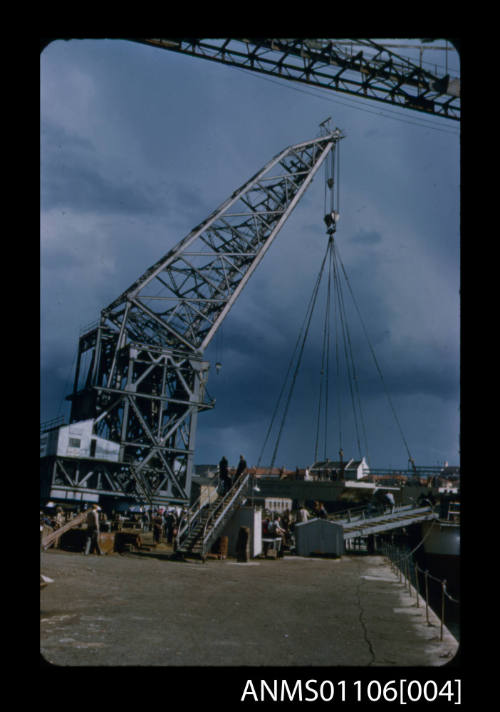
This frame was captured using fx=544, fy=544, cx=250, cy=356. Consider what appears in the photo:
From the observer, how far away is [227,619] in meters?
9.32

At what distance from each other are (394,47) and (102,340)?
26813 mm

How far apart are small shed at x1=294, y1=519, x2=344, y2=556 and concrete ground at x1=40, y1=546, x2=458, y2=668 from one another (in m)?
5.21

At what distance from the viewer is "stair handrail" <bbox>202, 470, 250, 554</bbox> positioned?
18.9 metres

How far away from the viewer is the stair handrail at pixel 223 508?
746 inches

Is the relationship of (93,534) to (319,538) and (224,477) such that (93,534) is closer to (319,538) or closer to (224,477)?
(224,477)

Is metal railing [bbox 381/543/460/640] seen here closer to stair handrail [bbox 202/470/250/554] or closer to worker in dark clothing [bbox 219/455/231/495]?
stair handrail [bbox 202/470/250/554]

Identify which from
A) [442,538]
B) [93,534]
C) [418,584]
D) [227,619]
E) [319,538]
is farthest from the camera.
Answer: [442,538]

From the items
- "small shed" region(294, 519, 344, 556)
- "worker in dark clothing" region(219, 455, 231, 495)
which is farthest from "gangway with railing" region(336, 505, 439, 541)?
"worker in dark clothing" region(219, 455, 231, 495)

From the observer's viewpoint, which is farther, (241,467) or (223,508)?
(241,467)

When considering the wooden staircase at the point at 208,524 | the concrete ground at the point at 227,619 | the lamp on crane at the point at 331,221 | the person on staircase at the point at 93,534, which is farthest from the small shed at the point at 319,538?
the lamp on crane at the point at 331,221

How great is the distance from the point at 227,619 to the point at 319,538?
1275 centimetres

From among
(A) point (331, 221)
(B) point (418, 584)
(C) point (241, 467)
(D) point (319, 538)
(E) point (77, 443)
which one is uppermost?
(A) point (331, 221)

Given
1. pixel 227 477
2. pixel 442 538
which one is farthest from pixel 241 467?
pixel 442 538
